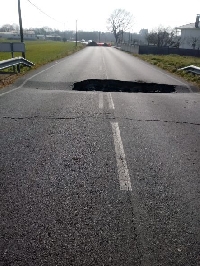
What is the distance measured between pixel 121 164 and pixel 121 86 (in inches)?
341

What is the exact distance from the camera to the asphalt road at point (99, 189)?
8.57 feet

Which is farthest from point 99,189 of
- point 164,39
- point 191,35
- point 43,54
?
point 164,39

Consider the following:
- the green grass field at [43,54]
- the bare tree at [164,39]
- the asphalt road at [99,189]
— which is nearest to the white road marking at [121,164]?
the asphalt road at [99,189]

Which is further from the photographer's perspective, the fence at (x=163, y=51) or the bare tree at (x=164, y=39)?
the bare tree at (x=164, y=39)

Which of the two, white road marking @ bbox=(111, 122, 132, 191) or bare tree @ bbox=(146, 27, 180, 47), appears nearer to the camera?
white road marking @ bbox=(111, 122, 132, 191)

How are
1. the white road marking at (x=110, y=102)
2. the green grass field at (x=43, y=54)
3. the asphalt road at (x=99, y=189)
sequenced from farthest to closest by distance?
the green grass field at (x=43, y=54) → the white road marking at (x=110, y=102) → the asphalt road at (x=99, y=189)

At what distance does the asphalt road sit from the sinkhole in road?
4.82m

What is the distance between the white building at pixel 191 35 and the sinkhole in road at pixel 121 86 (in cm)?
5210

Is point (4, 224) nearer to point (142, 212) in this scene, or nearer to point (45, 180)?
point (45, 180)

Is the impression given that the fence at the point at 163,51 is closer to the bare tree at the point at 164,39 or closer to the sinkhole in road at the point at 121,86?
the bare tree at the point at 164,39

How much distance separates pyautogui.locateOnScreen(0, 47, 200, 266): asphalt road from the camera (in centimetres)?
261

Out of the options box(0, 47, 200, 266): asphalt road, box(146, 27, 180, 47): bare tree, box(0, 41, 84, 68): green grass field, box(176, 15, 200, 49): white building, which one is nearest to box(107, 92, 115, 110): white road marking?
box(0, 47, 200, 266): asphalt road

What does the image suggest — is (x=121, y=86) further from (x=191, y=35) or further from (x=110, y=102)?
(x=191, y=35)

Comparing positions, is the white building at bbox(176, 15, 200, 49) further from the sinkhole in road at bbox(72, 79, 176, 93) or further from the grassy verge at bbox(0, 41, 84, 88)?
the sinkhole in road at bbox(72, 79, 176, 93)
